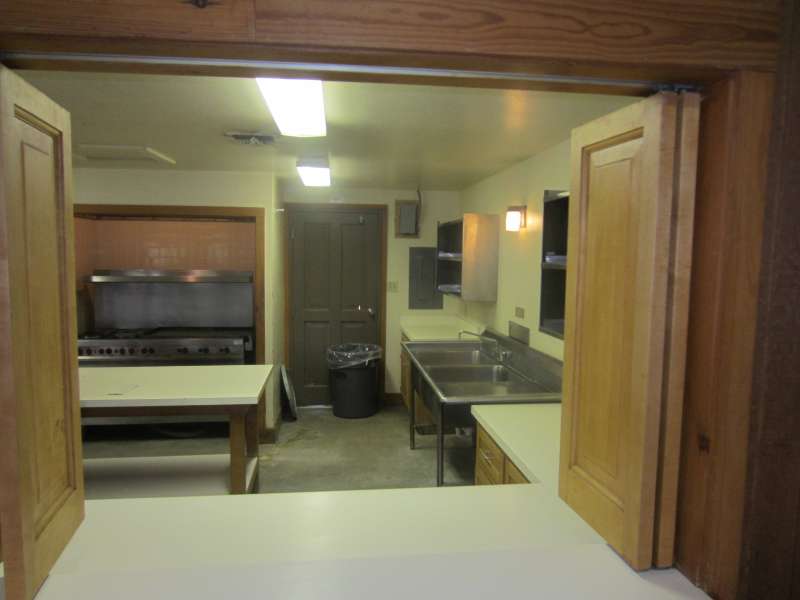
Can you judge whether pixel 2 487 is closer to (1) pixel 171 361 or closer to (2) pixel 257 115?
(2) pixel 257 115

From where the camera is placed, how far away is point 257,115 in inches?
101

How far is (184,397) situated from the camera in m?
2.55

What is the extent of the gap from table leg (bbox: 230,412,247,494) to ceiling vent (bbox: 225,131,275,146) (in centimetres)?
164

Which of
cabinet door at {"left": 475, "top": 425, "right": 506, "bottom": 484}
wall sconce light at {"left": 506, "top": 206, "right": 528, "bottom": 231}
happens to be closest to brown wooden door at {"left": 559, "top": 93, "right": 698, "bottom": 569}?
cabinet door at {"left": 475, "top": 425, "right": 506, "bottom": 484}

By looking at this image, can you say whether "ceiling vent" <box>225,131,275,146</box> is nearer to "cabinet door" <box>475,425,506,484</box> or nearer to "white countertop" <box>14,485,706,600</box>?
"cabinet door" <box>475,425,506,484</box>

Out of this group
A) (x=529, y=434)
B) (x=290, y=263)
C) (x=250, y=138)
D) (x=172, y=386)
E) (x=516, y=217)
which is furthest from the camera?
(x=290, y=263)

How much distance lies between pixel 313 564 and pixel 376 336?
462 cm

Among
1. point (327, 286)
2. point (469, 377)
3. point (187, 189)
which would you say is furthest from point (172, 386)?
point (327, 286)

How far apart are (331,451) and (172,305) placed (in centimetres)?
240

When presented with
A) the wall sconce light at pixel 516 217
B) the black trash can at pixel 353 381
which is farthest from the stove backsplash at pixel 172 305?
the wall sconce light at pixel 516 217

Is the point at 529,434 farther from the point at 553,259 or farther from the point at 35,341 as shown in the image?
the point at 35,341

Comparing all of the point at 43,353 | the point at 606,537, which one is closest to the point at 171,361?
the point at 43,353

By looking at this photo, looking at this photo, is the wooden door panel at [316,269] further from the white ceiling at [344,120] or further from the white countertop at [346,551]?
the white countertop at [346,551]

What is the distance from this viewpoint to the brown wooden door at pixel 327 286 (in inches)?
213
